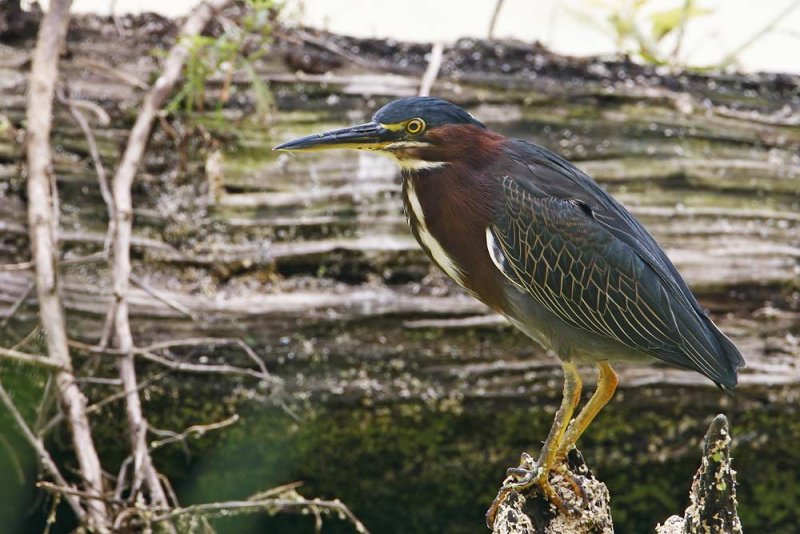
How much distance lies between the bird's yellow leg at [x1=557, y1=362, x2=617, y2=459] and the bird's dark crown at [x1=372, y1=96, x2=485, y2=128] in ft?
2.33

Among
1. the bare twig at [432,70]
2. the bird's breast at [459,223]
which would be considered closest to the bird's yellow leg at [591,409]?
the bird's breast at [459,223]

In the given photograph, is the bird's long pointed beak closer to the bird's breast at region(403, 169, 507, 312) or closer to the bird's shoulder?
the bird's breast at region(403, 169, 507, 312)

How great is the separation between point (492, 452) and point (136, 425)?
3.63ft

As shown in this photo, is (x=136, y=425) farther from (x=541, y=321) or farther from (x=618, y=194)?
(x=618, y=194)

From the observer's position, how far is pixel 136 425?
2785 millimetres

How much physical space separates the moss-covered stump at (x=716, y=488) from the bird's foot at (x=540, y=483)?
0.37 meters

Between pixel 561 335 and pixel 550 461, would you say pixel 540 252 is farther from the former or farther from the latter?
pixel 550 461

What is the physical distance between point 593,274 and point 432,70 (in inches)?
57.7

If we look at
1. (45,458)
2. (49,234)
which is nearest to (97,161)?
(49,234)

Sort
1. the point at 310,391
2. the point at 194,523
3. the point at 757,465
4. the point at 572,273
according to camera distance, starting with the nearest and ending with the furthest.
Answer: the point at 572,273 < the point at 194,523 < the point at 310,391 < the point at 757,465

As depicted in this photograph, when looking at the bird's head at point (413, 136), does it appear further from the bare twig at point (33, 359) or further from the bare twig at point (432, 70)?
the bare twig at point (432, 70)

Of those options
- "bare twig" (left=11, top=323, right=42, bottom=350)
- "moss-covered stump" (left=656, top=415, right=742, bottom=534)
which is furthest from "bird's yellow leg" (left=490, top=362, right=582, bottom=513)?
"bare twig" (left=11, top=323, right=42, bottom=350)

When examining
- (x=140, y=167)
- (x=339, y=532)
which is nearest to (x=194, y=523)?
(x=339, y=532)

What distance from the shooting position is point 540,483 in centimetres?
218
